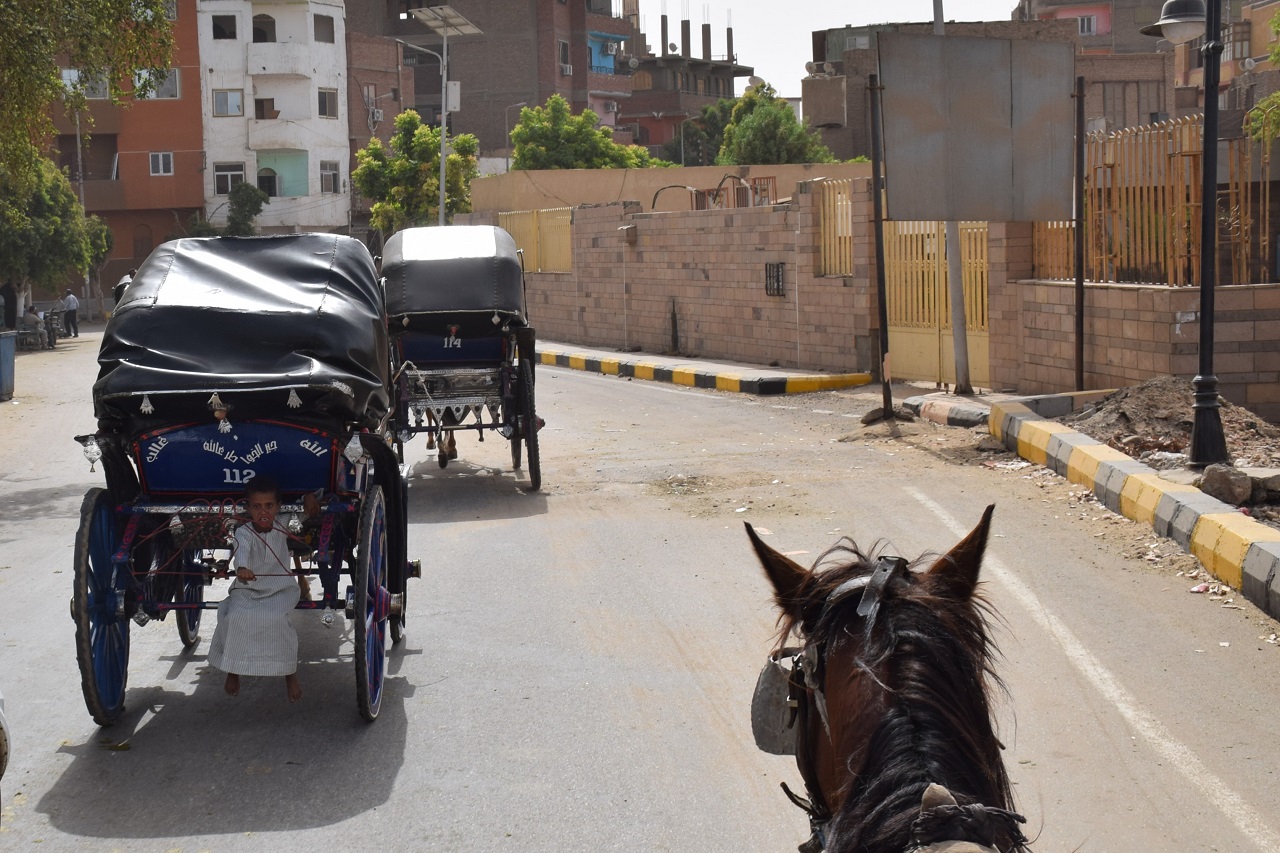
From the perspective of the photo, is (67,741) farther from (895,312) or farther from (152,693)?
(895,312)

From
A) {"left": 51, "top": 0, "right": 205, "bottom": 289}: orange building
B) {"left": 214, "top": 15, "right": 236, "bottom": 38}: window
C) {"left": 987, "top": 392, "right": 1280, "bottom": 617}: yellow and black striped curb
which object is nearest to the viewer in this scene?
{"left": 987, "top": 392, "right": 1280, "bottom": 617}: yellow and black striped curb

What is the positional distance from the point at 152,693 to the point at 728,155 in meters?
57.4

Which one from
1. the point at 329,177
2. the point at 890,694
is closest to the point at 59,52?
the point at 890,694

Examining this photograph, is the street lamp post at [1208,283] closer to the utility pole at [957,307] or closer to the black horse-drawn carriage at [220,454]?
the utility pole at [957,307]

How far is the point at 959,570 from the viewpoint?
2623mm

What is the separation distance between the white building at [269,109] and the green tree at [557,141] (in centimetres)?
1008

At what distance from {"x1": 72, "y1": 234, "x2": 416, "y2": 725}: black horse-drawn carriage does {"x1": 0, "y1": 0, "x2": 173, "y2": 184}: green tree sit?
303 inches

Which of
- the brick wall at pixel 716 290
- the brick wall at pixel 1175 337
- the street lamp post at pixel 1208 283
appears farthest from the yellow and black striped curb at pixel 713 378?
the street lamp post at pixel 1208 283

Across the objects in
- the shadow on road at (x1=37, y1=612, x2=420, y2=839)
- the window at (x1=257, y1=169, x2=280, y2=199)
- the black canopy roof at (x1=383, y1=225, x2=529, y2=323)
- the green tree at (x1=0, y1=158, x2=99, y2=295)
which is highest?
the window at (x1=257, y1=169, x2=280, y2=199)

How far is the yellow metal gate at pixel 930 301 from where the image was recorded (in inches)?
702

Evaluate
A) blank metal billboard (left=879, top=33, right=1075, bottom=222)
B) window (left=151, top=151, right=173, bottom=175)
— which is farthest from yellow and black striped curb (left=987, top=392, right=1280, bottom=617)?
window (left=151, top=151, right=173, bottom=175)

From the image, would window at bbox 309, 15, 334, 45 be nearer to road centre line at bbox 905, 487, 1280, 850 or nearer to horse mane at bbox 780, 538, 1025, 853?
road centre line at bbox 905, 487, 1280, 850

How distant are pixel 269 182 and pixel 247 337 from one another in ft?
193

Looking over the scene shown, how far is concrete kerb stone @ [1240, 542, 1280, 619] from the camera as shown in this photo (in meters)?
7.19
